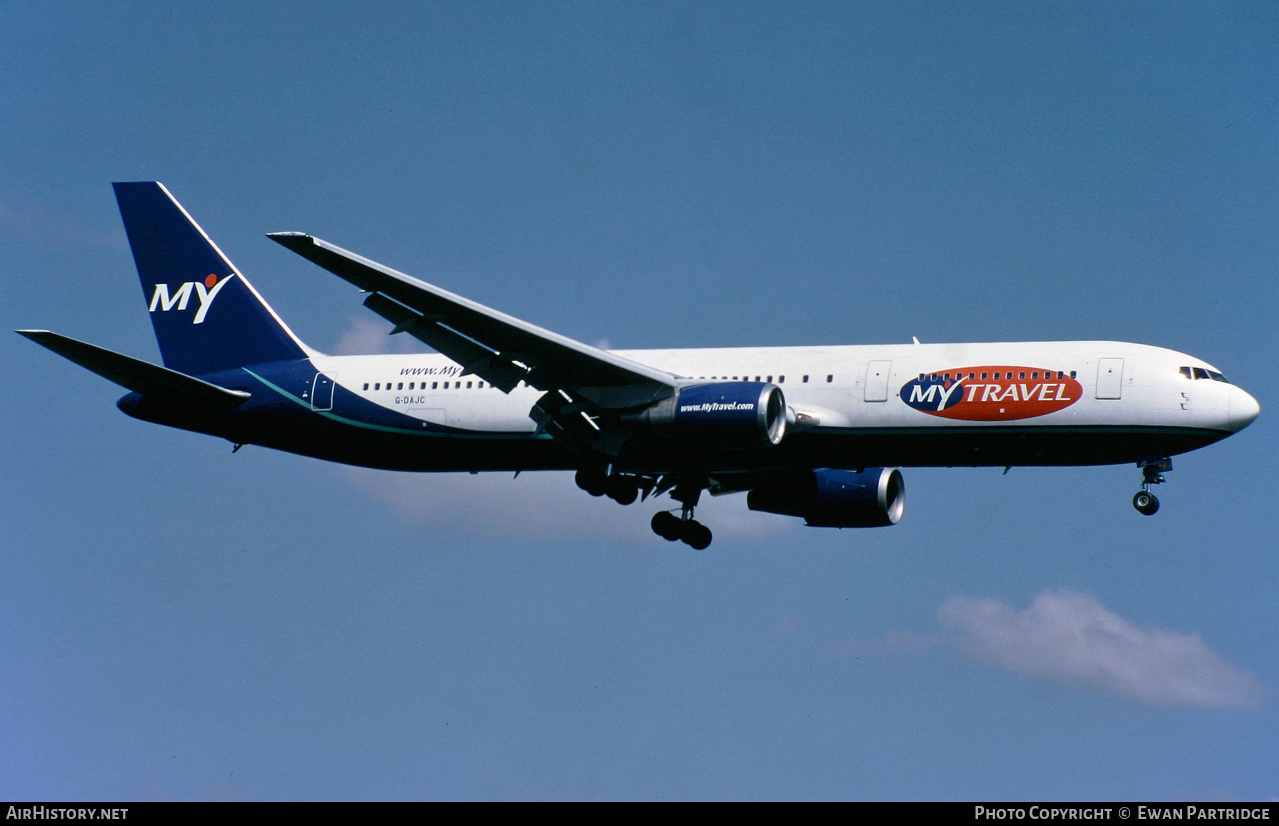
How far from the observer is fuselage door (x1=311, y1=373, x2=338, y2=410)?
41.6 m

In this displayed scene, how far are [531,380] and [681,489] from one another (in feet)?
20.8

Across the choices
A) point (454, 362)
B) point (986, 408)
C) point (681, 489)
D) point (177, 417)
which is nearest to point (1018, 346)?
point (986, 408)

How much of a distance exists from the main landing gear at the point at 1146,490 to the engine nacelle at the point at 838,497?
7.26m

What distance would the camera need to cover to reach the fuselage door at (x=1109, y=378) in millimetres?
35344

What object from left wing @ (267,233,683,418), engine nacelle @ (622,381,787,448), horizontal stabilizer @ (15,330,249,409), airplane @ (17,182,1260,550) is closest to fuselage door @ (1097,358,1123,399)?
airplane @ (17,182,1260,550)

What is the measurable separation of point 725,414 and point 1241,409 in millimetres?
11466

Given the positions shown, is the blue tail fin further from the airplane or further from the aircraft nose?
the aircraft nose

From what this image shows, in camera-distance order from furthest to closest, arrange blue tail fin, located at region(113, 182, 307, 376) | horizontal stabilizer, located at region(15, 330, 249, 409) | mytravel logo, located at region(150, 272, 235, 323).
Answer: mytravel logo, located at region(150, 272, 235, 323), blue tail fin, located at region(113, 182, 307, 376), horizontal stabilizer, located at region(15, 330, 249, 409)

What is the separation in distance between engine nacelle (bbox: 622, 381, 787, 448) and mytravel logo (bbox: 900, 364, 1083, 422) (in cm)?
314
